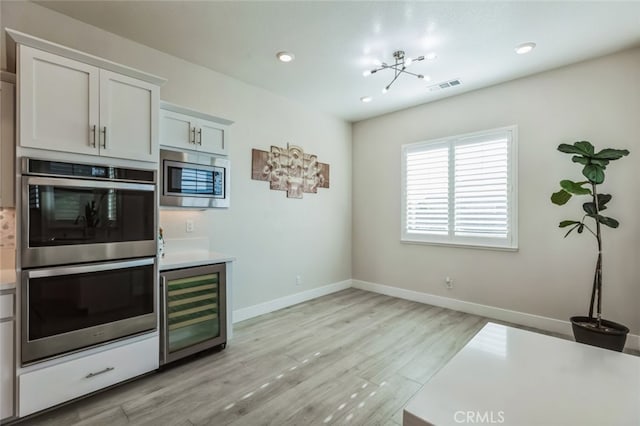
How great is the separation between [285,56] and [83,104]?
6.20 ft

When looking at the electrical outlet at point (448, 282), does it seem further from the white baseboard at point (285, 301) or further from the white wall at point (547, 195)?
the white baseboard at point (285, 301)

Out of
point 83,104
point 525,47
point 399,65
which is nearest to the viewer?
point 83,104

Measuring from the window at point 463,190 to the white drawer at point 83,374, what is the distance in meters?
3.68

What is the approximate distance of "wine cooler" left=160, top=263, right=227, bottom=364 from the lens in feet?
8.09

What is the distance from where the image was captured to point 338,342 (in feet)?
10.1

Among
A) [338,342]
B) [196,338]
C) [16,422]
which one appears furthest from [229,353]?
[16,422]

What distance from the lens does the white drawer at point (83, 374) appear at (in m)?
1.84

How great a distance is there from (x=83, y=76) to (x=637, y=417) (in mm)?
3435

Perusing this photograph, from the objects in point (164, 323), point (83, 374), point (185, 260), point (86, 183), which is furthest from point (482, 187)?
point (83, 374)

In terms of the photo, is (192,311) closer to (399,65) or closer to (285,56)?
(285,56)

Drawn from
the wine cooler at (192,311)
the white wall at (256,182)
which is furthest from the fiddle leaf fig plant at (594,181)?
the wine cooler at (192,311)

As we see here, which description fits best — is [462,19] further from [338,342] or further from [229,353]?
[229,353]

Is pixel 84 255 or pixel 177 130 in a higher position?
pixel 177 130

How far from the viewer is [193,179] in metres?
2.92
